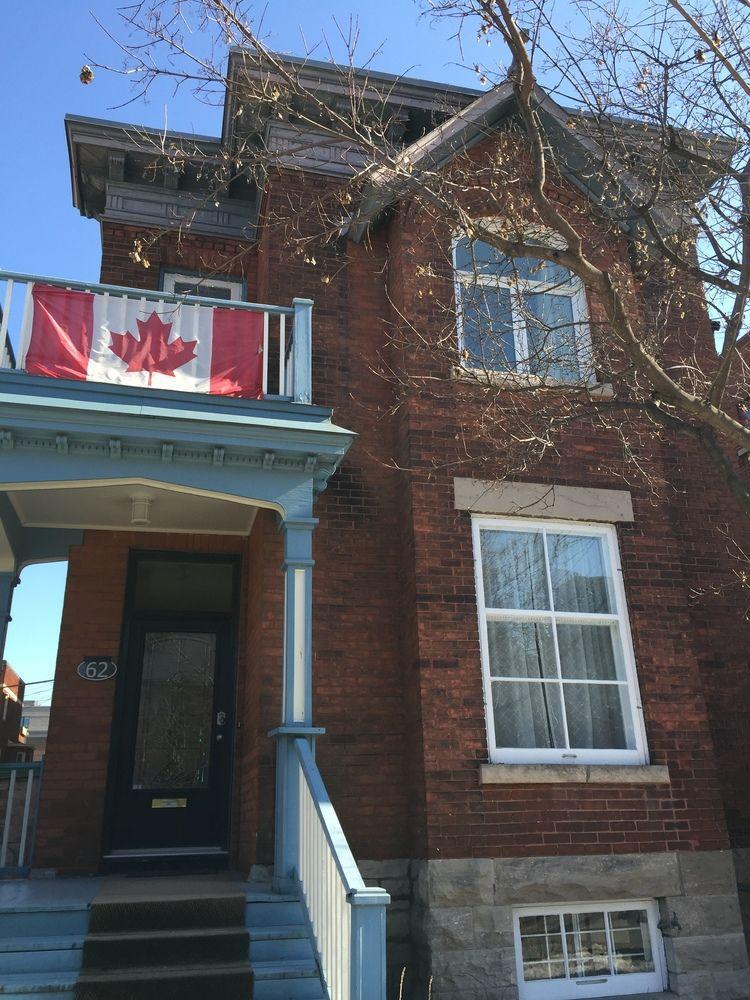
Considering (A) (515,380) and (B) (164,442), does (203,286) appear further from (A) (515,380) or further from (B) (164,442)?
(A) (515,380)

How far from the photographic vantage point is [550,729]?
276 inches

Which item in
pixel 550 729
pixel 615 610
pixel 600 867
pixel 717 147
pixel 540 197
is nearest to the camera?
pixel 540 197

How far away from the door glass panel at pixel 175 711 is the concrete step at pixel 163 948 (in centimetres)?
282

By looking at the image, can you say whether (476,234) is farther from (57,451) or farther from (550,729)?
(550,729)

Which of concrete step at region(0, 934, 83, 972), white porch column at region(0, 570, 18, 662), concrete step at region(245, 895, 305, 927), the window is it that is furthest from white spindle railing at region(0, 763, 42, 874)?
the window

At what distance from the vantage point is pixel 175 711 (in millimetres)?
8023

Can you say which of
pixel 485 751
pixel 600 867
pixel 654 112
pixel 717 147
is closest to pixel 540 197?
pixel 654 112

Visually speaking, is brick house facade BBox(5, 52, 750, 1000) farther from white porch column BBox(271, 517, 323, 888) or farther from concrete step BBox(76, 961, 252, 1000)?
concrete step BBox(76, 961, 252, 1000)

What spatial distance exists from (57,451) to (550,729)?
4.35 metres

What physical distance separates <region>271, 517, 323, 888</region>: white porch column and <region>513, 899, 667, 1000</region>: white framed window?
1966mm

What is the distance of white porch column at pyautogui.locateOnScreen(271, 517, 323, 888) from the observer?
5680mm

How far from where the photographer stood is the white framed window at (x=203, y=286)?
941 centimetres

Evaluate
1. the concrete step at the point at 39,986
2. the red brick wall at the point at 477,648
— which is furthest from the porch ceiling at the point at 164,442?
the concrete step at the point at 39,986

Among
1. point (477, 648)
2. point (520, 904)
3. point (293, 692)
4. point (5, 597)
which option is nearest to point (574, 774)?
point (520, 904)
